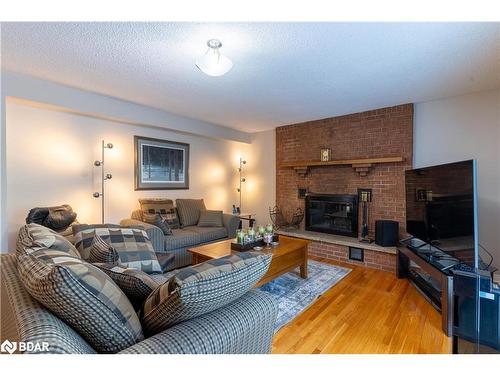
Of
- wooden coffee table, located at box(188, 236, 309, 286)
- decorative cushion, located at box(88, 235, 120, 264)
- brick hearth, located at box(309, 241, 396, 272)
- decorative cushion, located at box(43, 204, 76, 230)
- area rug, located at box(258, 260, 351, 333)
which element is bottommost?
area rug, located at box(258, 260, 351, 333)

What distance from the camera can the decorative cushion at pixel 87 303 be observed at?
0.66 meters

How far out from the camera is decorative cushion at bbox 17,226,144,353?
658mm

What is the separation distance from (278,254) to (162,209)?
2.02 metres

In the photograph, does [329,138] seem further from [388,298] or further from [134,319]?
[134,319]

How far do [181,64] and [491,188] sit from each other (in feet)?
12.0

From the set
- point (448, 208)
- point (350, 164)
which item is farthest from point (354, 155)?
point (448, 208)

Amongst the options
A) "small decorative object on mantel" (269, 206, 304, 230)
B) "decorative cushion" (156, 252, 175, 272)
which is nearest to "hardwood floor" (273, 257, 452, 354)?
"decorative cushion" (156, 252, 175, 272)

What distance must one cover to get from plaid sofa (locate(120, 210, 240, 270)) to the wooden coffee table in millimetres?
512

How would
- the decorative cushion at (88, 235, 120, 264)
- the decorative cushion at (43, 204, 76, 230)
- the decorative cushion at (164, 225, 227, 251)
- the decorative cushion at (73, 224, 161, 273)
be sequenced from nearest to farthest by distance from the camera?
the decorative cushion at (88, 235, 120, 264) → the decorative cushion at (73, 224, 161, 273) → the decorative cushion at (43, 204, 76, 230) → the decorative cushion at (164, 225, 227, 251)

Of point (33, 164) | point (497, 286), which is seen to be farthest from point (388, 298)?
point (33, 164)

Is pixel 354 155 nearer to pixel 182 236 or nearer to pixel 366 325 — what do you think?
pixel 366 325

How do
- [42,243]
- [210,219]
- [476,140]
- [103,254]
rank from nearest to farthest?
[42,243] < [103,254] < [476,140] < [210,219]

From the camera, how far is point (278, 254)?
2.38 metres

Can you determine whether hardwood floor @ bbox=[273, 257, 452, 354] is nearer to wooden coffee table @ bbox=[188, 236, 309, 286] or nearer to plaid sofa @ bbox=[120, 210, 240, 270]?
wooden coffee table @ bbox=[188, 236, 309, 286]
